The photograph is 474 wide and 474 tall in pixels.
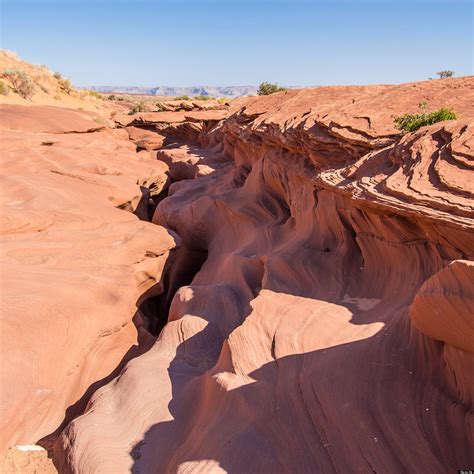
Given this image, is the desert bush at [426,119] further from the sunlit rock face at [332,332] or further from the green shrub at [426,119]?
the sunlit rock face at [332,332]

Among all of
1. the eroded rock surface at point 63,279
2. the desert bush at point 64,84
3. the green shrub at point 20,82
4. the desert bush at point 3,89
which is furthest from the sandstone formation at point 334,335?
the desert bush at point 64,84

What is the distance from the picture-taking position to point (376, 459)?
3.56 metres

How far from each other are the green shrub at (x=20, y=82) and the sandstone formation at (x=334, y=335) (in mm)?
24690

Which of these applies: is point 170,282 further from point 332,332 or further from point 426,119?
point 426,119

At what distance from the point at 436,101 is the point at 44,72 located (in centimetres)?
3631

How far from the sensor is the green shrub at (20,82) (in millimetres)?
28141

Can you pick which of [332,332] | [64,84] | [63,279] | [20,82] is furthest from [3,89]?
[332,332]

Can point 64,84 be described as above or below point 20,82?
above

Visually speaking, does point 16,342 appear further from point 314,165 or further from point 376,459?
point 314,165

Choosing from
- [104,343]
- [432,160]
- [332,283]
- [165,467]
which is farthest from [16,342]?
[432,160]

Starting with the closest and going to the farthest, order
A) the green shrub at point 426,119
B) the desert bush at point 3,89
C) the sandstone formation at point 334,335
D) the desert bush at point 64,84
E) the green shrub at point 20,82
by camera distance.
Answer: the sandstone formation at point 334,335 → the green shrub at point 426,119 → the desert bush at point 3,89 → the green shrub at point 20,82 → the desert bush at point 64,84

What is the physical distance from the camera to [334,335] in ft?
16.4

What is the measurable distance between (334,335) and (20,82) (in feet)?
96.7

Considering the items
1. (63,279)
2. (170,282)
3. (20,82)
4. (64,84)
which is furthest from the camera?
(64,84)
